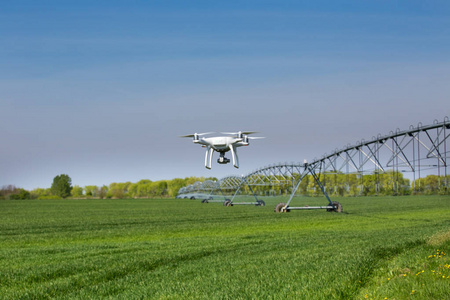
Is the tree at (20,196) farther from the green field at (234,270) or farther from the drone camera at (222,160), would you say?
the drone camera at (222,160)

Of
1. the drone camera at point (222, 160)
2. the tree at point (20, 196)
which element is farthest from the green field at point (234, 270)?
the tree at point (20, 196)

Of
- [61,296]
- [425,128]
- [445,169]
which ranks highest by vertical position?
[425,128]

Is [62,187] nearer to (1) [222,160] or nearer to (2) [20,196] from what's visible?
(2) [20,196]

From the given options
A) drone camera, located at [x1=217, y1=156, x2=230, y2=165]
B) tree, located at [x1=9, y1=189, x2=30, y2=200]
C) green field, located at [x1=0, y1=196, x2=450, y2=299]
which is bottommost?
green field, located at [x1=0, y1=196, x2=450, y2=299]

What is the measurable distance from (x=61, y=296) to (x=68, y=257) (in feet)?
19.4

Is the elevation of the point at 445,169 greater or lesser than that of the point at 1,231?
greater

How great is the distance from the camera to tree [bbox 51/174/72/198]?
19262 centimetres

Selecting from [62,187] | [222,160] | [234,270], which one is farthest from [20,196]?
[222,160]

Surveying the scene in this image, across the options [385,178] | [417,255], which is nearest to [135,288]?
[417,255]

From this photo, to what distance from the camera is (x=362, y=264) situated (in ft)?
38.7

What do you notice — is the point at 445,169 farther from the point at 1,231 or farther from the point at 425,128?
the point at 1,231

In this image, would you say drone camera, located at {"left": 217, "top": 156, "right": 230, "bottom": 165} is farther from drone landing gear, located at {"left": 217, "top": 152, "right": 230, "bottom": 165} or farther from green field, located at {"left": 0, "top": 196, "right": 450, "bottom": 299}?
green field, located at {"left": 0, "top": 196, "right": 450, "bottom": 299}

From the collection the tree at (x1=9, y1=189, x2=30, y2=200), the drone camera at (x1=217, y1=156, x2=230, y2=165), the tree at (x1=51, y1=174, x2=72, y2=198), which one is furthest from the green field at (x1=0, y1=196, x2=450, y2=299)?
the tree at (x1=51, y1=174, x2=72, y2=198)

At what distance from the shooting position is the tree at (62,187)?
632 feet
